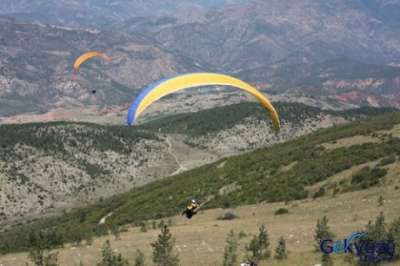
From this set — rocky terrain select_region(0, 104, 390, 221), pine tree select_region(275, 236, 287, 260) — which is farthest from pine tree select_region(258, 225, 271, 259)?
rocky terrain select_region(0, 104, 390, 221)

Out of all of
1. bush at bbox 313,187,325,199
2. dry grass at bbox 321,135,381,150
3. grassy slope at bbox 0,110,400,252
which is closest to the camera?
bush at bbox 313,187,325,199

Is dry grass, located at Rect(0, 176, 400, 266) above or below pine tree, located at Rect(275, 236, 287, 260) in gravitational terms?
above

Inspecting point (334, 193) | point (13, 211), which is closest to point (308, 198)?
point (334, 193)

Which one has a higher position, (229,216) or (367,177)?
(367,177)

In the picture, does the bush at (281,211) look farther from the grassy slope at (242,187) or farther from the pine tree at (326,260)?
the pine tree at (326,260)

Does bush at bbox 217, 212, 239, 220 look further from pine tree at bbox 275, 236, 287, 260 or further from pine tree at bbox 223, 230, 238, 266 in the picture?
pine tree at bbox 275, 236, 287, 260

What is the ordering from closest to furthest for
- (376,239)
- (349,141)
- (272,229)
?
(376,239)
(272,229)
(349,141)

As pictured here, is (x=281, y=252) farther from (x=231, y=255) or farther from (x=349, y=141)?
(x=349, y=141)

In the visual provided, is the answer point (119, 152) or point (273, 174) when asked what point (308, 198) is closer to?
point (273, 174)

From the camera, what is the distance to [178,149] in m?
182

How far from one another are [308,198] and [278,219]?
7.87 metres

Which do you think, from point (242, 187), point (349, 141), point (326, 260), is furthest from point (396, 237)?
point (349, 141)

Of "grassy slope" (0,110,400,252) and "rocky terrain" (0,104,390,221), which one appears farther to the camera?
"rocky terrain" (0,104,390,221)

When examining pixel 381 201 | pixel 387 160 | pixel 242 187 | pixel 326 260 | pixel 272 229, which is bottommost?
pixel 326 260
